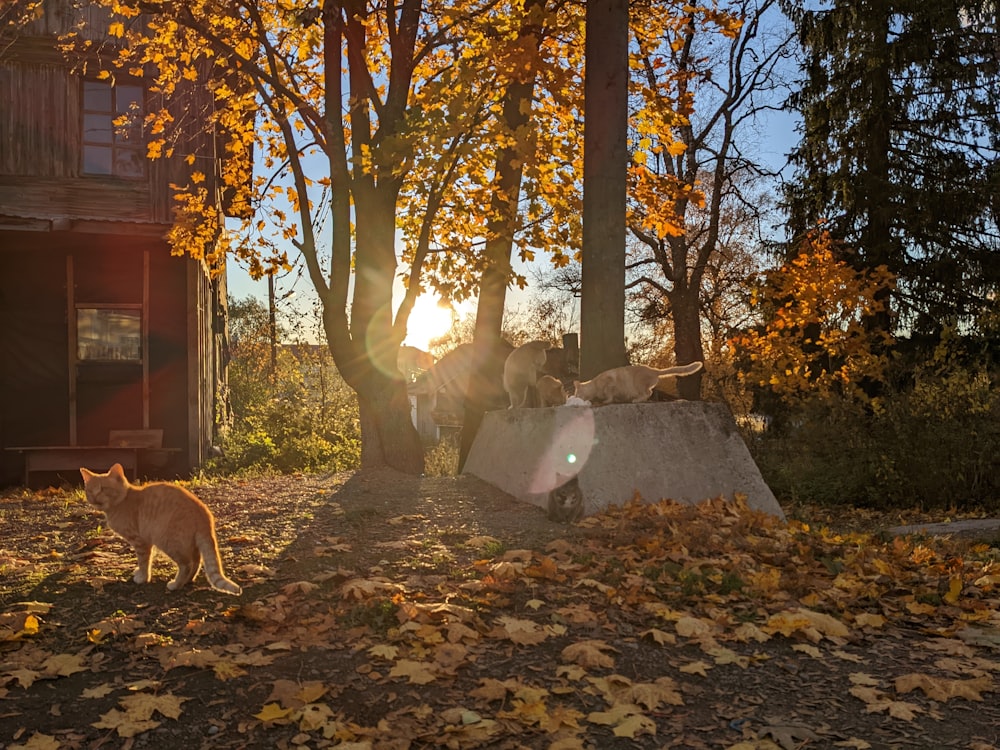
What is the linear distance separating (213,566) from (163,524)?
47 centimetres

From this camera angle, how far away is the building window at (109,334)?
14562mm

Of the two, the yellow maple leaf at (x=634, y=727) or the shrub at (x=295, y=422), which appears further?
the shrub at (x=295, y=422)

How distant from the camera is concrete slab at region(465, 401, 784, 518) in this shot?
22.5 feet

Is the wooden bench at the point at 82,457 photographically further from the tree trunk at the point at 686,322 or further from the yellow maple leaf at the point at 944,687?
the tree trunk at the point at 686,322

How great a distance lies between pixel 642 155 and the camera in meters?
11.0

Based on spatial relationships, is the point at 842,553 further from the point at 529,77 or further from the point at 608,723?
the point at 529,77

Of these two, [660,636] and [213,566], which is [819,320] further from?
[213,566]

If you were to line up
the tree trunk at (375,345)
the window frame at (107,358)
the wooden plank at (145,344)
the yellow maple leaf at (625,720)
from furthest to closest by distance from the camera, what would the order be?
the window frame at (107,358) < the wooden plank at (145,344) < the tree trunk at (375,345) < the yellow maple leaf at (625,720)

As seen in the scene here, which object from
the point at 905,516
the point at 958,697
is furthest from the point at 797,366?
the point at 958,697

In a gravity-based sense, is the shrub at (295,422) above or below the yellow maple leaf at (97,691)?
above

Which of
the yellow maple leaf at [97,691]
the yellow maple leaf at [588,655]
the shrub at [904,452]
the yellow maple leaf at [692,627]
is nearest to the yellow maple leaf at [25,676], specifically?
the yellow maple leaf at [97,691]

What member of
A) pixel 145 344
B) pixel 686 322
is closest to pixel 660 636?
pixel 145 344

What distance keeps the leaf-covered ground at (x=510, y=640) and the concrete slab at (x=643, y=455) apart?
0.40 meters

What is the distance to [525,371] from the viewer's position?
28.8 feet
